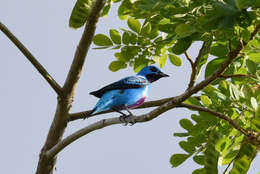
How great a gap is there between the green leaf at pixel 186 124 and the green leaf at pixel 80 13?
195cm

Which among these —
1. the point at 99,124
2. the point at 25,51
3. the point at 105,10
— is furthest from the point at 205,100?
the point at 25,51

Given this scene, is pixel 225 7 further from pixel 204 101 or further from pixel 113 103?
pixel 113 103

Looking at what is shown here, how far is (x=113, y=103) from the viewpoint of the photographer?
696 centimetres

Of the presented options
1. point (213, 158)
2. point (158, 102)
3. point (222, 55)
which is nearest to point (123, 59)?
point (158, 102)

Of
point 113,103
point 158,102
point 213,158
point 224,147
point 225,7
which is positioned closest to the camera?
point 225,7

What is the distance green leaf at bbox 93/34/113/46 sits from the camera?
6.36 meters

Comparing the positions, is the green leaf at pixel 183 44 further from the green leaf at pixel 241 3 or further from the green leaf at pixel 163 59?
the green leaf at pixel 163 59

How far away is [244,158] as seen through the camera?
16.6 ft

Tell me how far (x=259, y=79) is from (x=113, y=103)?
2741mm

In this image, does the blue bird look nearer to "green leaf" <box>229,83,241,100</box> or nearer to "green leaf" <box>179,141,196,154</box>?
"green leaf" <box>179,141,196,154</box>

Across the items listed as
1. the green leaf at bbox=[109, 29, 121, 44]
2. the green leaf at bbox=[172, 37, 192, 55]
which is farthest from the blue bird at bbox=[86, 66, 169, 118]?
the green leaf at bbox=[172, 37, 192, 55]

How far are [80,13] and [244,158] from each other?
2816 mm

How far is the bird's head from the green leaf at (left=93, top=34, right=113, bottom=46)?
5.06 ft

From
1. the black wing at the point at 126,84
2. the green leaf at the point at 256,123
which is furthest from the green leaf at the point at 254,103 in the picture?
the black wing at the point at 126,84
